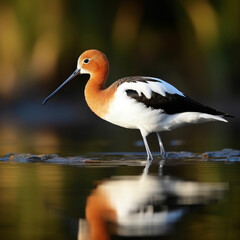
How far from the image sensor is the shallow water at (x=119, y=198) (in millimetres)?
5402

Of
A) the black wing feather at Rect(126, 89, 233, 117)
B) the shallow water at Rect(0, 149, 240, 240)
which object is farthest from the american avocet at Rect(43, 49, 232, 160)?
the shallow water at Rect(0, 149, 240, 240)

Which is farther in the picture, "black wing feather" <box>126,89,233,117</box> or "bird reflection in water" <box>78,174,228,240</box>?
"black wing feather" <box>126,89,233,117</box>

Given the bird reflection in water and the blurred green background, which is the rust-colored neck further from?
the blurred green background

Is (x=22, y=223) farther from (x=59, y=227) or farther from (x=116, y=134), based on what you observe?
(x=116, y=134)

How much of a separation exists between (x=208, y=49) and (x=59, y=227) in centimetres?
1206

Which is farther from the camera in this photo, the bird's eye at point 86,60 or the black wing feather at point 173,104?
the bird's eye at point 86,60

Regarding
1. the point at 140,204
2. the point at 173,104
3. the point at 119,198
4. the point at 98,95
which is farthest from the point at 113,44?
the point at 140,204

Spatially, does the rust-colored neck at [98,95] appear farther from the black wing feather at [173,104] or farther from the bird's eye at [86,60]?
the black wing feather at [173,104]

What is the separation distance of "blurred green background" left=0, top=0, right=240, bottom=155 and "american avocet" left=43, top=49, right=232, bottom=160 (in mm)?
6538

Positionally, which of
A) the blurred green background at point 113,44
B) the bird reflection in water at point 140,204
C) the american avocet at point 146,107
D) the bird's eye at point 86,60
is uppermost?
the blurred green background at point 113,44

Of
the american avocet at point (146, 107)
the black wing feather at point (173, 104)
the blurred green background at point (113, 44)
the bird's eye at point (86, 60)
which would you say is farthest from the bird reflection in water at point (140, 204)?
the blurred green background at point (113, 44)

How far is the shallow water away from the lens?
540 cm

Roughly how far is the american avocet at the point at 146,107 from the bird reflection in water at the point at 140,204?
2.03m

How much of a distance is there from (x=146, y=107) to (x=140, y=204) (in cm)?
365
